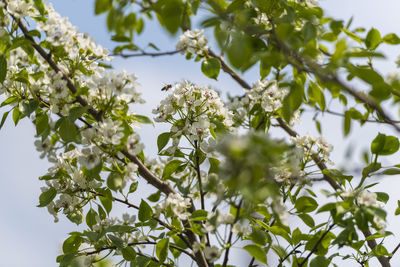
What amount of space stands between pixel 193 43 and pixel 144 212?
0.57m

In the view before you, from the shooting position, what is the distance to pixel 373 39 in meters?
1.37

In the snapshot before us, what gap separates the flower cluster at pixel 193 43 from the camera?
1432mm

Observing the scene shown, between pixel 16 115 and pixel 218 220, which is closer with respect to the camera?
pixel 218 220

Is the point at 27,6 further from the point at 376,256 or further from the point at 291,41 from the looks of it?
the point at 376,256

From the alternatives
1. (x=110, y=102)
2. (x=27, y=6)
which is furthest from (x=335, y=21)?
(x=27, y=6)

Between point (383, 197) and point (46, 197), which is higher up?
point (383, 197)

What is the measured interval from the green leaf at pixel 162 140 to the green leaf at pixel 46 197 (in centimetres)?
36

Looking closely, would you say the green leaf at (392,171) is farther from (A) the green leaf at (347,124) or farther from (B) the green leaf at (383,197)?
(A) the green leaf at (347,124)

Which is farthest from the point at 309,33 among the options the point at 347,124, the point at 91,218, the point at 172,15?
the point at 91,218

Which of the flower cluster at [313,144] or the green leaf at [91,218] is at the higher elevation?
the flower cluster at [313,144]

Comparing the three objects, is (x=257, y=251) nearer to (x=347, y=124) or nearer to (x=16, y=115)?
(x=347, y=124)

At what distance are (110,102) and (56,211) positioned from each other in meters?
0.52

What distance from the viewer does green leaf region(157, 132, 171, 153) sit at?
1509 millimetres

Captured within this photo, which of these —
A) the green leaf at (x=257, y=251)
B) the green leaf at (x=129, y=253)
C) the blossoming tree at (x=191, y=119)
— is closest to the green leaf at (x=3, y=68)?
the blossoming tree at (x=191, y=119)
